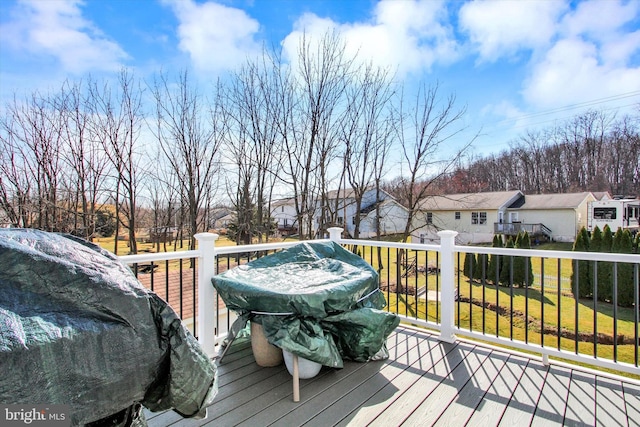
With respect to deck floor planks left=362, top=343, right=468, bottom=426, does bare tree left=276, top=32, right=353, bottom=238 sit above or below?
above

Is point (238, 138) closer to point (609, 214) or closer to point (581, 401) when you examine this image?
point (581, 401)

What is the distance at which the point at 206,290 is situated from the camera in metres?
2.57

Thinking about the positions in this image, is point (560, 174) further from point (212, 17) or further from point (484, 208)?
point (212, 17)

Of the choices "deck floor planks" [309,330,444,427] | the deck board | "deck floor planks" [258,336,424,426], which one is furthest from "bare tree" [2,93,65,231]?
the deck board

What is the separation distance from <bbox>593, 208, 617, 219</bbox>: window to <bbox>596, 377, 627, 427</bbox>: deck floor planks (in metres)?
24.7

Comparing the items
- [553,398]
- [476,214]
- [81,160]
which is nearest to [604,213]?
[476,214]

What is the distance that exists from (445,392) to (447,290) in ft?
3.27

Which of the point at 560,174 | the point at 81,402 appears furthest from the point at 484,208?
the point at 81,402

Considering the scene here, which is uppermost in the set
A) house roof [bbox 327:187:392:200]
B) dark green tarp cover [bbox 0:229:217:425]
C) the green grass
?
house roof [bbox 327:187:392:200]

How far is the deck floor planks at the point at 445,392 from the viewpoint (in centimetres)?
188

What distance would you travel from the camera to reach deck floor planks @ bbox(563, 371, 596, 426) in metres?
1.84

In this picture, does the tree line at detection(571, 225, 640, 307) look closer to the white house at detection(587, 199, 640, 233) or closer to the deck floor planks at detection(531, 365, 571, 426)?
the deck floor planks at detection(531, 365, 571, 426)

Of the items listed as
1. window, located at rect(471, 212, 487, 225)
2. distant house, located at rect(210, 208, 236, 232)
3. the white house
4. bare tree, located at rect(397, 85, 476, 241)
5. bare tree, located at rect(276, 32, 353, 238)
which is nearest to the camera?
bare tree, located at rect(276, 32, 353, 238)

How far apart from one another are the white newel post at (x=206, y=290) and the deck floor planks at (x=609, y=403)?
2.58 meters
